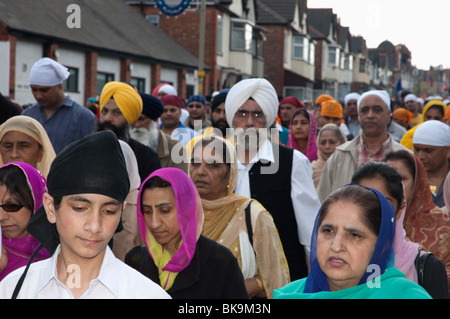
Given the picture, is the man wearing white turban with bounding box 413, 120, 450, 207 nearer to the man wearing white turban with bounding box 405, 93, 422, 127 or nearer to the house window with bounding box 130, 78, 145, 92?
the man wearing white turban with bounding box 405, 93, 422, 127

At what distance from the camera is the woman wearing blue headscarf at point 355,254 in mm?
3125

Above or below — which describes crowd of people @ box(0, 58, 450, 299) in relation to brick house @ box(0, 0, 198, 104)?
below

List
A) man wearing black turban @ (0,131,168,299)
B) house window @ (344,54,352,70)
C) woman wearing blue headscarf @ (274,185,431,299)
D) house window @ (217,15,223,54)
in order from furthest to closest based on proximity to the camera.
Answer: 1. house window @ (344,54,352,70)
2. house window @ (217,15,223,54)
3. woman wearing blue headscarf @ (274,185,431,299)
4. man wearing black turban @ (0,131,168,299)

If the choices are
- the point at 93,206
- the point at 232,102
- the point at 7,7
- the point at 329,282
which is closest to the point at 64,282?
the point at 93,206

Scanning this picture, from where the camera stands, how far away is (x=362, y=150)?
669 centimetres

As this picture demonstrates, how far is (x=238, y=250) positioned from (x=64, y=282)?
175cm

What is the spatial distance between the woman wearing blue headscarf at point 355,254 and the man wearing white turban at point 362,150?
10.5 feet

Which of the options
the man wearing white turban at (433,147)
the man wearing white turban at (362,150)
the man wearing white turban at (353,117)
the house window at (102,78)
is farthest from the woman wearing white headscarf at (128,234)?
the house window at (102,78)

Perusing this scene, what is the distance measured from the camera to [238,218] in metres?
4.42

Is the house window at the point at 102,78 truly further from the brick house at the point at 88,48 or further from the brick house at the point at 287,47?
the brick house at the point at 287,47

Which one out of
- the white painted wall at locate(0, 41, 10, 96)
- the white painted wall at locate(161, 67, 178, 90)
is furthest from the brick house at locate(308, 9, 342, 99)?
the white painted wall at locate(0, 41, 10, 96)

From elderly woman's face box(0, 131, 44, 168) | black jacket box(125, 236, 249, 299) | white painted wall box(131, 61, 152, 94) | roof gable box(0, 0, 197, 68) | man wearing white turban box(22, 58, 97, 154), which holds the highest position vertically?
roof gable box(0, 0, 197, 68)

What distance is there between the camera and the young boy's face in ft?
8.95

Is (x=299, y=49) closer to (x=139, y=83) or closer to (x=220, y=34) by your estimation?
(x=220, y=34)
